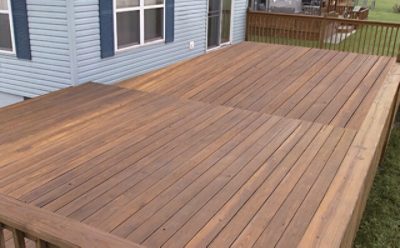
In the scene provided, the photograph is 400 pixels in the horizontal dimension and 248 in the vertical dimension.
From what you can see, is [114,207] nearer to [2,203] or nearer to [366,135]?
[2,203]

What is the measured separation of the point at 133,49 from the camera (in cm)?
569

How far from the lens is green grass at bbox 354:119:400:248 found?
4.13 metres

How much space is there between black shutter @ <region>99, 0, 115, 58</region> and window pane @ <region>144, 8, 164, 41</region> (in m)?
0.78

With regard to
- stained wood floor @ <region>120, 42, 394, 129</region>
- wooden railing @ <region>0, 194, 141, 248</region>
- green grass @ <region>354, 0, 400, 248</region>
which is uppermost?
wooden railing @ <region>0, 194, 141, 248</region>

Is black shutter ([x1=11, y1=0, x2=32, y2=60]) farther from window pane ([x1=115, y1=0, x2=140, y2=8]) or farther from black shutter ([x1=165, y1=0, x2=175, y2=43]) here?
black shutter ([x1=165, y1=0, x2=175, y2=43])

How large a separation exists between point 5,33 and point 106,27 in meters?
1.24

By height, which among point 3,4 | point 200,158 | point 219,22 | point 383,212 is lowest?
point 383,212

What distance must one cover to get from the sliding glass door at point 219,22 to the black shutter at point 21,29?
3.73m

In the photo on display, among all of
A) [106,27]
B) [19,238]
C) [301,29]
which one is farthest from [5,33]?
[301,29]

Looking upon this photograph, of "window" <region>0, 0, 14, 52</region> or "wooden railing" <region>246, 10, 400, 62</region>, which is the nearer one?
"window" <region>0, 0, 14, 52</region>

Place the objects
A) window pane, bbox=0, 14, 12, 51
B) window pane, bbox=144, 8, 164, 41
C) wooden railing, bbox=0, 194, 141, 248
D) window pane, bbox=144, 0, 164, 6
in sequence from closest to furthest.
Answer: wooden railing, bbox=0, 194, 141, 248, window pane, bbox=0, 14, 12, 51, window pane, bbox=144, 0, 164, 6, window pane, bbox=144, 8, 164, 41

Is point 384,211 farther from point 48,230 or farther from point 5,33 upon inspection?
point 5,33

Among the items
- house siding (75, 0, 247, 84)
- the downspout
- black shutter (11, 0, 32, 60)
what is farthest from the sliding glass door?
black shutter (11, 0, 32, 60)

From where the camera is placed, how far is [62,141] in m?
→ 3.51
